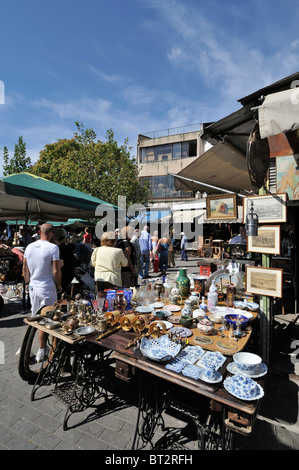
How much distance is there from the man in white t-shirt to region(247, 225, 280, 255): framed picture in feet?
10.0

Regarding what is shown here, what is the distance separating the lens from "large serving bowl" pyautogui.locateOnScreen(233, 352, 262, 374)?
202 cm

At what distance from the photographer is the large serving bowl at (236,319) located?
9.12 ft

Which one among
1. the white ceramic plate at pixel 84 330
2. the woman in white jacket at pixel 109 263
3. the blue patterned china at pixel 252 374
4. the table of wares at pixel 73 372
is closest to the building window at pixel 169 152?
the woman in white jacket at pixel 109 263

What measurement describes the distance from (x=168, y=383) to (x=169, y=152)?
26.7 metres

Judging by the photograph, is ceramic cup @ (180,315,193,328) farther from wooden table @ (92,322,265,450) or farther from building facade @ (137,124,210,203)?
building facade @ (137,124,210,203)

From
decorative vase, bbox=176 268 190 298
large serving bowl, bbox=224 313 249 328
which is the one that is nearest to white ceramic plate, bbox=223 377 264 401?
large serving bowl, bbox=224 313 249 328

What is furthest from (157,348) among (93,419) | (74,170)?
(74,170)

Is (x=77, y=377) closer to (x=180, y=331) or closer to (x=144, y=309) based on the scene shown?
(x=144, y=309)

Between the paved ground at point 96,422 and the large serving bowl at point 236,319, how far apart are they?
1071 millimetres

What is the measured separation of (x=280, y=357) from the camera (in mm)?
3971

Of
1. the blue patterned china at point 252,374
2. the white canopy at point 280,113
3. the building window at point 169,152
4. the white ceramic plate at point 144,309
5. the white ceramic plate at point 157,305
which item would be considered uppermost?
the building window at point 169,152

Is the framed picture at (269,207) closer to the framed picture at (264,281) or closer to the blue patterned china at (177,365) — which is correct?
the framed picture at (264,281)
